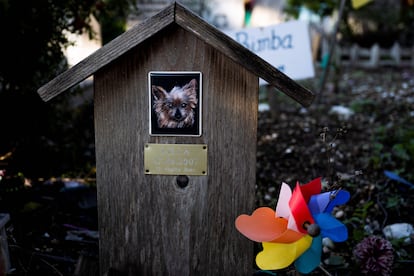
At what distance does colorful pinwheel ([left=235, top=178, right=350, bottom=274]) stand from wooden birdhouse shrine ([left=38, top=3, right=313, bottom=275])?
0.55ft

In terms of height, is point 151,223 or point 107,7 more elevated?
point 107,7

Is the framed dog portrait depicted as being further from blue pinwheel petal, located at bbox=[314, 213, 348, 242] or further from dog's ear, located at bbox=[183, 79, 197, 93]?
blue pinwheel petal, located at bbox=[314, 213, 348, 242]

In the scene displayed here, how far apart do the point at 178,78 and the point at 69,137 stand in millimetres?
2287

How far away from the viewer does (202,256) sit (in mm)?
1691

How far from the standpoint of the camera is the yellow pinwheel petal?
141 centimetres

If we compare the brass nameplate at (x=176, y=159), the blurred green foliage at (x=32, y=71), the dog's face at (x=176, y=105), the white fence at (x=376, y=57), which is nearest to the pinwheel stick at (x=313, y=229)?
the brass nameplate at (x=176, y=159)

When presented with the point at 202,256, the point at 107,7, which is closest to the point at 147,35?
the point at 202,256

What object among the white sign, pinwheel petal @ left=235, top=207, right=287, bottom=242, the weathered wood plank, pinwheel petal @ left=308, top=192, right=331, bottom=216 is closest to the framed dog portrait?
the weathered wood plank

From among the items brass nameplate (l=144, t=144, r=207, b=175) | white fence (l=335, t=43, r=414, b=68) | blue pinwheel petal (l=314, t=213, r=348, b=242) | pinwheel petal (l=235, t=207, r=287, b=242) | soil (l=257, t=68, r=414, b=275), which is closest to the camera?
blue pinwheel petal (l=314, t=213, r=348, b=242)

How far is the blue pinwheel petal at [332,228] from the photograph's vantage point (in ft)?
4.48

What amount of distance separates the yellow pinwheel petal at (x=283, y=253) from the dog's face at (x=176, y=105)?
0.51 m

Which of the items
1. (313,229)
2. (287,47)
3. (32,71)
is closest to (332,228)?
(313,229)

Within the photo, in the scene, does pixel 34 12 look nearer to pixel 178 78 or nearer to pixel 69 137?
pixel 69 137

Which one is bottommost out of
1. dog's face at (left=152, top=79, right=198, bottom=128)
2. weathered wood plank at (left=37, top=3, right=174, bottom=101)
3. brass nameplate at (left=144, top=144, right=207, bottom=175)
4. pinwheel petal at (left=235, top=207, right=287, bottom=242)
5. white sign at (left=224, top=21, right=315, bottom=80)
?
pinwheel petal at (left=235, top=207, right=287, bottom=242)
